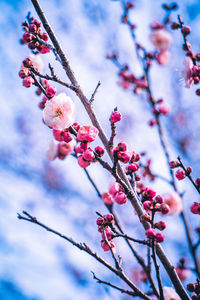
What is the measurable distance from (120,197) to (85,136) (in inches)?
20.4

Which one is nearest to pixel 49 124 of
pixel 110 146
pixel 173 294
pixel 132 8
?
pixel 110 146

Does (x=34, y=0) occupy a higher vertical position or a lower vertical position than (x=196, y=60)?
lower

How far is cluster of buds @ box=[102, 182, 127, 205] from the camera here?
5.78 feet

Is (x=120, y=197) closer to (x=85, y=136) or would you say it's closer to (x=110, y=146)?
(x=110, y=146)

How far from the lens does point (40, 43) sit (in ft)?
6.46

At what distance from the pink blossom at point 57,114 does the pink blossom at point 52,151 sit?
0.87 metres

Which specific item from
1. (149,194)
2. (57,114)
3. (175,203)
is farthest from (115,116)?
(175,203)

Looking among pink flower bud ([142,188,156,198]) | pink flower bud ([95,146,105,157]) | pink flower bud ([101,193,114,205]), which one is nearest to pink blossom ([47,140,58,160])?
pink flower bud ([101,193,114,205])

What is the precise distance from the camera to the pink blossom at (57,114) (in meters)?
1.77

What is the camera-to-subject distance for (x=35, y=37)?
1.99 metres

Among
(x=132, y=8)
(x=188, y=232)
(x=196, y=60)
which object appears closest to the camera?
(x=196, y=60)

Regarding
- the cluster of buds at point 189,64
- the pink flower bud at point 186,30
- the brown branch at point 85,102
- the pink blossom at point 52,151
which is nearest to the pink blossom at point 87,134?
the brown branch at point 85,102

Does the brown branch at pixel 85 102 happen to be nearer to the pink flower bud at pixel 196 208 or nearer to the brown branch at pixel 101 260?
the brown branch at pixel 101 260

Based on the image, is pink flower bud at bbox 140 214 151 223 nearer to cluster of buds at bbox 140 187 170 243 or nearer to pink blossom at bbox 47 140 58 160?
cluster of buds at bbox 140 187 170 243
